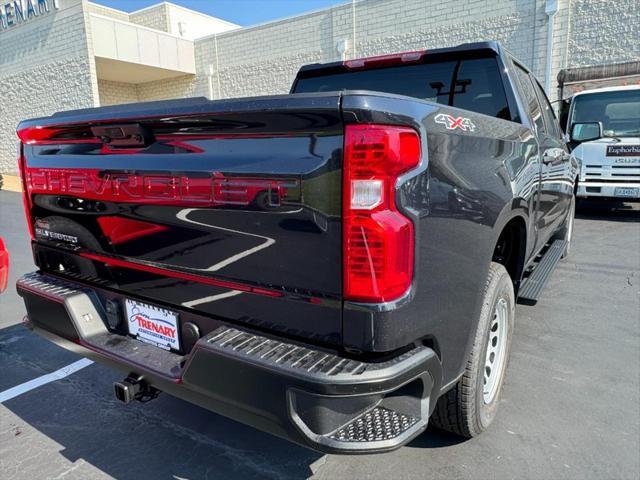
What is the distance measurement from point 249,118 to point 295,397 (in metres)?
1.00

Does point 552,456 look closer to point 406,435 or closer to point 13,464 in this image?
point 406,435

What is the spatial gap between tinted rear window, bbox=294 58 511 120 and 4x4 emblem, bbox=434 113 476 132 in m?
1.35

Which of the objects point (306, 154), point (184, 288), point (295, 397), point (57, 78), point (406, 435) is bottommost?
point (406, 435)

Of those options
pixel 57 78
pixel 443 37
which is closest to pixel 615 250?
pixel 443 37

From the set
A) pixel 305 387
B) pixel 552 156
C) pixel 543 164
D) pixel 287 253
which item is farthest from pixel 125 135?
pixel 552 156

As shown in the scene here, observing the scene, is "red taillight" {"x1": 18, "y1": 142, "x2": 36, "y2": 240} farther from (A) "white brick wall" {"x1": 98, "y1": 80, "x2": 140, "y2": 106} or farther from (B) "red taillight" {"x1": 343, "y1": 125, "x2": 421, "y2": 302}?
(A) "white brick wall" {"x1": 98, "y1": 80, "x2": 140, "y2": 106}

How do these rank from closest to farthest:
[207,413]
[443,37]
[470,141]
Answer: [470,141] < [207,413] < [443,37]

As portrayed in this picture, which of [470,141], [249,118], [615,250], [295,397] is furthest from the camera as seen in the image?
[615,250]

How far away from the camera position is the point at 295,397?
5.20ft

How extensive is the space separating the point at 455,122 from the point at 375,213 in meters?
0.63

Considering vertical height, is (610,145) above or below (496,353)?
above

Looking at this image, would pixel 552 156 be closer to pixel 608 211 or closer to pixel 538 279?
pixel 538 279

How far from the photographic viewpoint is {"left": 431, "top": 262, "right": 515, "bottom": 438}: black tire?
7.25 feet

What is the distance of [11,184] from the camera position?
60.1ft
